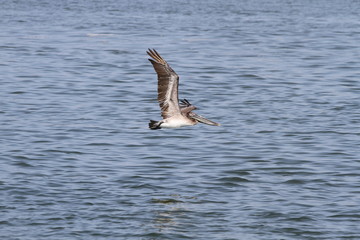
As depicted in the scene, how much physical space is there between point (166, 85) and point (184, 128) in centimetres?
588

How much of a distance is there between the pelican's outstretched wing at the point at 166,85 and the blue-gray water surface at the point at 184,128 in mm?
1522

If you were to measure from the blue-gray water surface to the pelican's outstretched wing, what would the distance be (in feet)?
4.99

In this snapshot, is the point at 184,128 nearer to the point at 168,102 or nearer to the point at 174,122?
the point at 174,122

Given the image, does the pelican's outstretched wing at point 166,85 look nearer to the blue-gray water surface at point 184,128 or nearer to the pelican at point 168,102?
the pelican at point 168,102

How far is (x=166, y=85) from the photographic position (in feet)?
42.7

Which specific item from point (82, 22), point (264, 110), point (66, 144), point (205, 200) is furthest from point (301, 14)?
point (205, 200)

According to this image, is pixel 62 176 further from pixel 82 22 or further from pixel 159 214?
pixel 82 22

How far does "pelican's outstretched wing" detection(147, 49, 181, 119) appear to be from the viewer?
1268 cm

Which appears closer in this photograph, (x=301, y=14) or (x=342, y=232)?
(x=342, y=232)

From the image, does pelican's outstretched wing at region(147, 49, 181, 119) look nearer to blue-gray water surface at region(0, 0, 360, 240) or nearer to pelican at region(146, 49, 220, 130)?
pelican at region(146, 49, 220, 130)

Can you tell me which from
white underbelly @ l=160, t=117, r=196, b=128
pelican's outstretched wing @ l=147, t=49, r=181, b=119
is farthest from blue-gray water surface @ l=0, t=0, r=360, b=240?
pelican's outstretched wing @ l=147, t=49, r=181, b=119

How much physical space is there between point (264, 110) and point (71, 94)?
4930 millimetres

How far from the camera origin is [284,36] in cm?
2941

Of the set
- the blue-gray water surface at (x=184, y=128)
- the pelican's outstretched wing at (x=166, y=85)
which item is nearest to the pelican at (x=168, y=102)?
the pelican's outstretched wing at (x=166, y=85)
